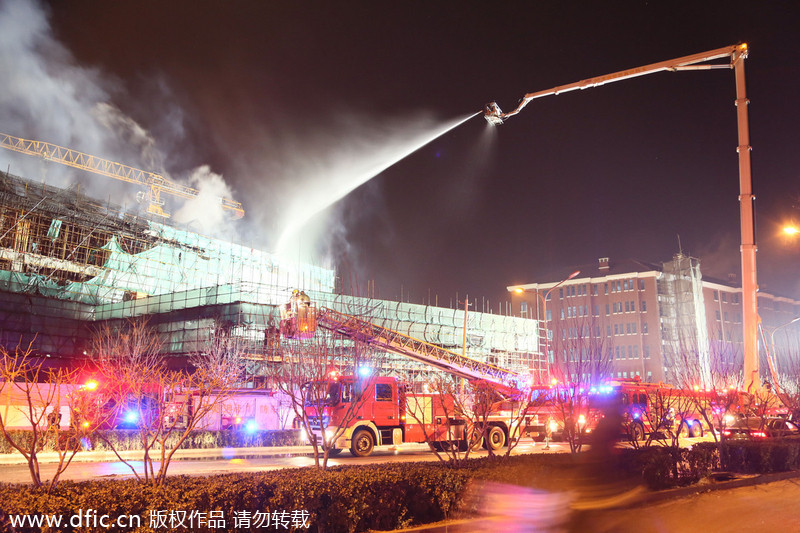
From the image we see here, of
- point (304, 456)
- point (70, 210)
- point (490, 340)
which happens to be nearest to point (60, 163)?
point (70, 210)

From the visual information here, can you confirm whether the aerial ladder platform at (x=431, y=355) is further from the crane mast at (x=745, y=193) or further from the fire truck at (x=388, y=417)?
the crane mast at (x=745, y=193)

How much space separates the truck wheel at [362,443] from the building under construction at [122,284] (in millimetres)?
18826

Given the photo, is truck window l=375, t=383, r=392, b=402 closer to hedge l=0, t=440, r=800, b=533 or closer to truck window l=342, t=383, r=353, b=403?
truck window l=342, t=383, r=353, b=403

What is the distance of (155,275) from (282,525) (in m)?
48.9

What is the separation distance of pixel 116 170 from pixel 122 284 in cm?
2293

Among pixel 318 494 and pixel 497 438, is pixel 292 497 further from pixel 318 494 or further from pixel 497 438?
pixel 497 438

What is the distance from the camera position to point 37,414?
14.0 meters

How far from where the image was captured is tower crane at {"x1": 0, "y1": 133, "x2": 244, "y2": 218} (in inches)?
2386

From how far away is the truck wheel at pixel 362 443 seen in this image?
21109 millimetres

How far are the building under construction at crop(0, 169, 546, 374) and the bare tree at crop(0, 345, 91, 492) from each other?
945 cm

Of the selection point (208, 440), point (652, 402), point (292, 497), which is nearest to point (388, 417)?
point (208, 440)

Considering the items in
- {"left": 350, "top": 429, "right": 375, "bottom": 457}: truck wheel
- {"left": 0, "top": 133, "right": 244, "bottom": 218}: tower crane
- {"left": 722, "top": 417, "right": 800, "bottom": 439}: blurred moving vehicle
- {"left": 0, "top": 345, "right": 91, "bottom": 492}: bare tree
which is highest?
{"left": 0, "top": 133, "right": 244, "bottom": 218}: tower crane

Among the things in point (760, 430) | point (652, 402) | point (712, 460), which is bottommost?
point (712, 460)

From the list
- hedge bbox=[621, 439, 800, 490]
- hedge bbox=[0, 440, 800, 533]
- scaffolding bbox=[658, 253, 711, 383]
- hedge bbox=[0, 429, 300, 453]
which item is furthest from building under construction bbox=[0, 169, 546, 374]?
hedge bbox=[0, 440, 800, 533]
